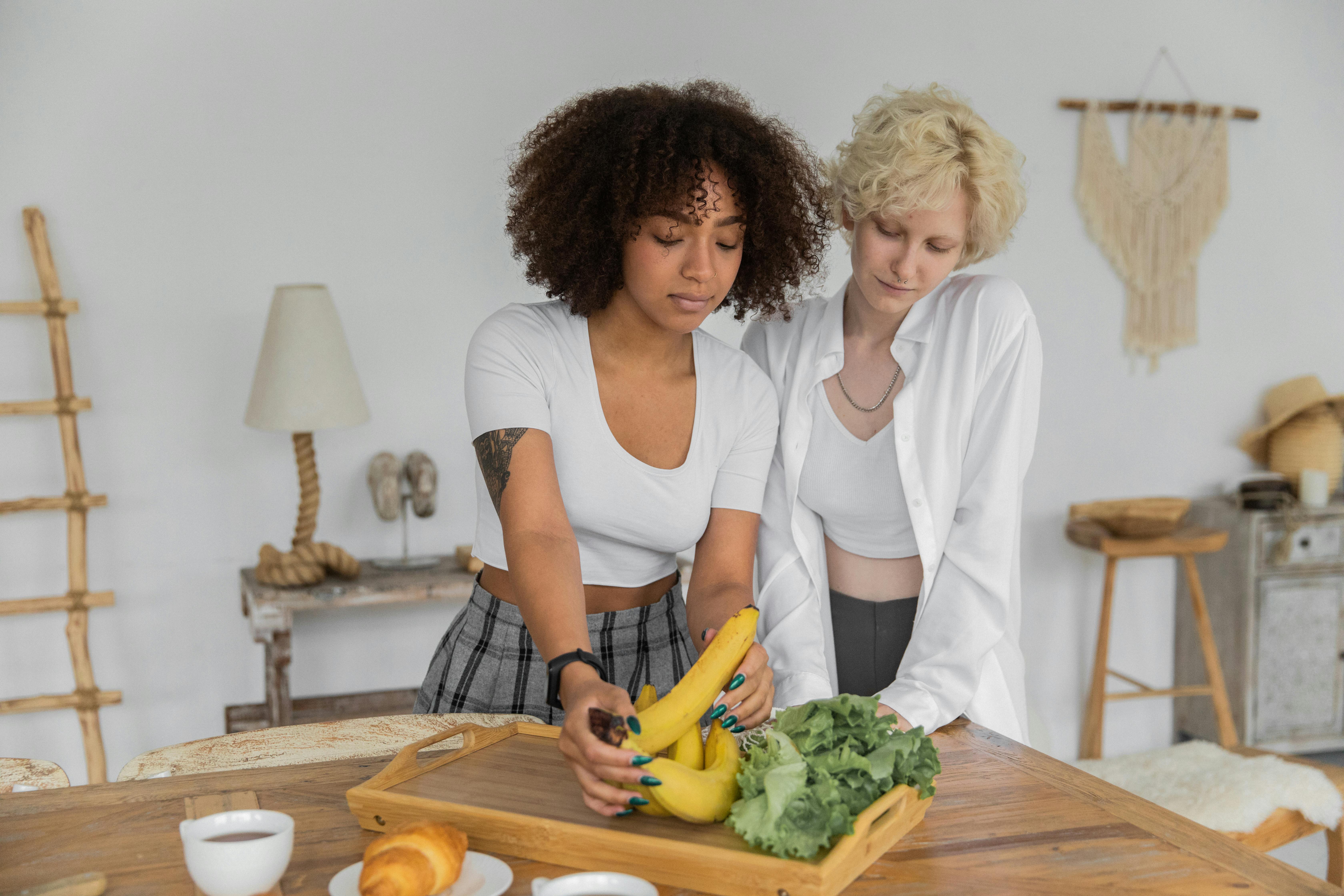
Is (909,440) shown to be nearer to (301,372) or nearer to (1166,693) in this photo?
(301,372)

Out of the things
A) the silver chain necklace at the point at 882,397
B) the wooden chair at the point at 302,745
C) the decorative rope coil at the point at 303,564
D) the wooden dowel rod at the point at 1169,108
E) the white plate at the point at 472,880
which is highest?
the wooden dowel rod at the point at 1169,108

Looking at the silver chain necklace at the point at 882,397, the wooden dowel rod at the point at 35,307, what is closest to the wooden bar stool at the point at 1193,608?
the silver chain necklace at the point at 882,397

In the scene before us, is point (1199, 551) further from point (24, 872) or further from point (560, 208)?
point (24, 872)

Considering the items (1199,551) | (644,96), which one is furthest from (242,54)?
(1199,551)

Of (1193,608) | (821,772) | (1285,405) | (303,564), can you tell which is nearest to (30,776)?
→ (821,772)

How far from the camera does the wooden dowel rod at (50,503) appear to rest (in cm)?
329

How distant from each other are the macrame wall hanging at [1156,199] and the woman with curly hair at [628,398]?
287cm

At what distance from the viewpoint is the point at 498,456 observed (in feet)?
5.12

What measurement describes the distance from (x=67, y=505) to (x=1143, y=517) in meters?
3.65

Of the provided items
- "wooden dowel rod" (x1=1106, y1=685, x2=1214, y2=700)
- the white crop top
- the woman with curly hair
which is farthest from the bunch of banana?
"wooden dowel rod" (x1=1106, y1=685, x2=1214, y2=700)

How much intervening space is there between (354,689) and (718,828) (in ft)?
9.32

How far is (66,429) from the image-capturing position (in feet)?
10.8

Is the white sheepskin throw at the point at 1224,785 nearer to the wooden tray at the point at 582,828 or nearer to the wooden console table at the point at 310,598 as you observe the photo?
the wooden tray at the point at 582,828

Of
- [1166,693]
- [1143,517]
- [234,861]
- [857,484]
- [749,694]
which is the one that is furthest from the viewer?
[1166,693]
